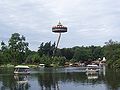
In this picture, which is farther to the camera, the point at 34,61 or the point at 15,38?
the point at 34,61

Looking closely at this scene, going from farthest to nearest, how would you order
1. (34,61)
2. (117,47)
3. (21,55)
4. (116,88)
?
(34,61)
(21,55)
(117,47)
(116,88)

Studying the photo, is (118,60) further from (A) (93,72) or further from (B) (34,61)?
(B) (34,61)

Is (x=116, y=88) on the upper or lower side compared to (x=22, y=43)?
lower

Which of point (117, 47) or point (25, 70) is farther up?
point (117, 47)

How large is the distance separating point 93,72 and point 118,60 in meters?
20.8

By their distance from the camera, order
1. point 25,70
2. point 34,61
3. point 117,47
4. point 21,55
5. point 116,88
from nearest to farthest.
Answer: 1. point 116,88
2. point 25,70
3. point 117,47
4. point 21,55
5. point 34,61

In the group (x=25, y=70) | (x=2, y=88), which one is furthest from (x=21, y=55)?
(x=2, y=88)

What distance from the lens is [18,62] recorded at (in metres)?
157

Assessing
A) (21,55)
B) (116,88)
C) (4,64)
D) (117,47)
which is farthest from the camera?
(21,55)

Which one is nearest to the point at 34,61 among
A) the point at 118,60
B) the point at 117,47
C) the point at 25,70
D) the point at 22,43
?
the point at 22,43

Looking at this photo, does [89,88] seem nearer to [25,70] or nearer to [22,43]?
[25,70]

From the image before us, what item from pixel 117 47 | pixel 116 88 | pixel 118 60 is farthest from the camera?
pixel 117 47

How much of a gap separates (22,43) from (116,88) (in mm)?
106651

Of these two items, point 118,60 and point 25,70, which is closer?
point 25,70
